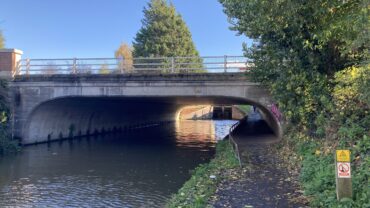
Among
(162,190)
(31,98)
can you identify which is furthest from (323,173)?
(31,98)

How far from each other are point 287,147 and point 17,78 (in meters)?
16.7

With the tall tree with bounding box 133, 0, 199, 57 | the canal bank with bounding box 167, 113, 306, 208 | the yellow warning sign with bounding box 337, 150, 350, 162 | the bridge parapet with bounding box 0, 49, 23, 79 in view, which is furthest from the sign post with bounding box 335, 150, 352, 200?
the tall tree with bounding box 133, 0, 199, 57

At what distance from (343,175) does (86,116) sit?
84.5ft

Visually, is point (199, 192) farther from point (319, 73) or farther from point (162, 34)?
point (162, 34)

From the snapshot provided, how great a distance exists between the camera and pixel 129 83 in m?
23.2

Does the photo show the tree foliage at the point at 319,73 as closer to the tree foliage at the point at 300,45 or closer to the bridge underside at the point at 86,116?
the tree foliage at the point at 300,45

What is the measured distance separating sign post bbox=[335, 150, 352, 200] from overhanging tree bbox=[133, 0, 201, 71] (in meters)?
41.8

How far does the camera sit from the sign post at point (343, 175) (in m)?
6.86

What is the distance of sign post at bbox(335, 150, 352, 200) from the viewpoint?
22.5ft

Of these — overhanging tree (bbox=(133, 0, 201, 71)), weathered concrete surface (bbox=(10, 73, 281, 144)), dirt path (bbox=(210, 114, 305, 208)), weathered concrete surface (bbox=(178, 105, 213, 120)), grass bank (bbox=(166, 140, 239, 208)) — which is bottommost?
grass bank (bbox=(166, 140, 239, 208))

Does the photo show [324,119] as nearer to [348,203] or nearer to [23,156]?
[348,203]

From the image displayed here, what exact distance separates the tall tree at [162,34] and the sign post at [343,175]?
4180 centimetres

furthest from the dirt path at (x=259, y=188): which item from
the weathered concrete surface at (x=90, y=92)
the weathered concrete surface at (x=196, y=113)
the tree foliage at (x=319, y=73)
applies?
the weathered concrete surface at (x=196, y=113)

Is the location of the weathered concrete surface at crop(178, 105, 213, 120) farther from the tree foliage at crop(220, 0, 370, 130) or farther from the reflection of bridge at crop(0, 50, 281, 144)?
the tree foliage at crop(220, 0, 370, 130)
